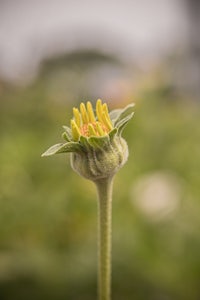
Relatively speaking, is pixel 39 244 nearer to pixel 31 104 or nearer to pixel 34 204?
pixel 34 204

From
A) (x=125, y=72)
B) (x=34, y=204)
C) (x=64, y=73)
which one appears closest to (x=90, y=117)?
(x=34, y=204)

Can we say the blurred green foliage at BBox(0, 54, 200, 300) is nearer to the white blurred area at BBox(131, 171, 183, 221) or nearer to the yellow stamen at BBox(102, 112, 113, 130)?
the white blurred area at BBox(131, 171, 183, 221)

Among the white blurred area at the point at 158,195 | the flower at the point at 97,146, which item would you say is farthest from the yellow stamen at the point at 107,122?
the white blurred area at the point at 158,195

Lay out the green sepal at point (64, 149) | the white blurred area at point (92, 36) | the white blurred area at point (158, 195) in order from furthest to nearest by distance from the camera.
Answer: the white blurred area at point (92, 36) < the white blurred area at point (158, 195) < the green sepal at point (64, 149)

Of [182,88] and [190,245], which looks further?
[182,88]

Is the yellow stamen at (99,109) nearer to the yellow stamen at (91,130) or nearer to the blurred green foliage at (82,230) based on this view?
the yellow stamen at (91,130)

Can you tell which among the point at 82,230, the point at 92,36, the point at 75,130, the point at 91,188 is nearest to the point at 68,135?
the point at 75,130
